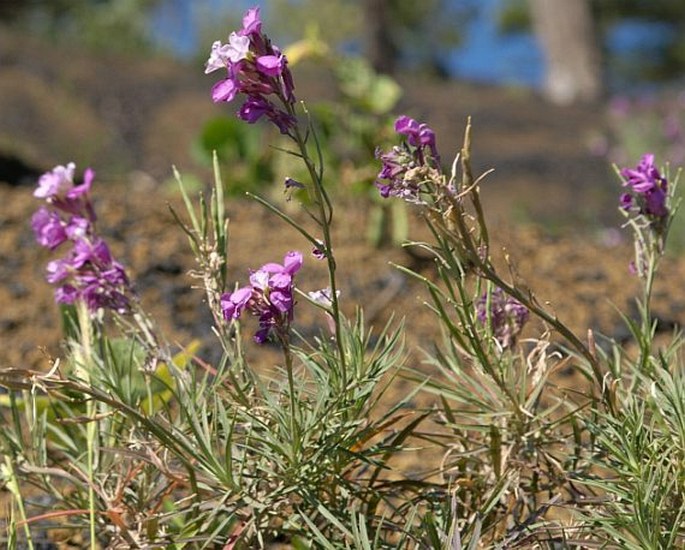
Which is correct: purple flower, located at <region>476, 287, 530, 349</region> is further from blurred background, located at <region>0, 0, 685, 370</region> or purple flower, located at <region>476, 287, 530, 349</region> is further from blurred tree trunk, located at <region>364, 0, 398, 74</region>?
blurred tree trunk, located at <region>364, 0, 398, 74</region>

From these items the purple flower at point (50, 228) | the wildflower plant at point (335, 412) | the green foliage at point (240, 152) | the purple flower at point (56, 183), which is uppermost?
the green foliage at point (240, 152)

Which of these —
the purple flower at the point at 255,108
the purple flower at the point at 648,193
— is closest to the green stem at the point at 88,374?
the purple flower at the point at 255,108

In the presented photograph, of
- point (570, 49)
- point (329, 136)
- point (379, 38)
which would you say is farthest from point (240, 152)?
point (570, 49)

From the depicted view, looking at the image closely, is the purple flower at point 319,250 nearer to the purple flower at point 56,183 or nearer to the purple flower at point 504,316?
the purple flower at point 504,316

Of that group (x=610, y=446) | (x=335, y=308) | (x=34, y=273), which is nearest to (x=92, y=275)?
(x=335, y=308)

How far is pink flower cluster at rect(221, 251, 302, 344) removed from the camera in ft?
3.31

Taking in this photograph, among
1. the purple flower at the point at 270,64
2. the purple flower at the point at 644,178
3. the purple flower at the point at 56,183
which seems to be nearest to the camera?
the purple flower at the point at 270,64

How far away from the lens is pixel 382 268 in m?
3.18

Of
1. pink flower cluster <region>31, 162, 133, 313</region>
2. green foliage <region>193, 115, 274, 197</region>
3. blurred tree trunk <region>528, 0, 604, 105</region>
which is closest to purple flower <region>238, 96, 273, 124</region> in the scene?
pink flower cluster <region>31, 162, 133, 313</region>

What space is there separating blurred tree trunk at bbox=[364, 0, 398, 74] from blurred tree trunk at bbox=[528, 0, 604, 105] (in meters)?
6.00

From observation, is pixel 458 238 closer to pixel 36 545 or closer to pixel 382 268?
pixel 36 545

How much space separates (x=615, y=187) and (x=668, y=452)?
810cm

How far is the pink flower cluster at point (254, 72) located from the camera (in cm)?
94

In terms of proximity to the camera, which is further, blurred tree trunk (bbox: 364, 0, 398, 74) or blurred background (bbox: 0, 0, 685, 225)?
blurred tree trunk (bbox: 364, 0, 398, 74)
